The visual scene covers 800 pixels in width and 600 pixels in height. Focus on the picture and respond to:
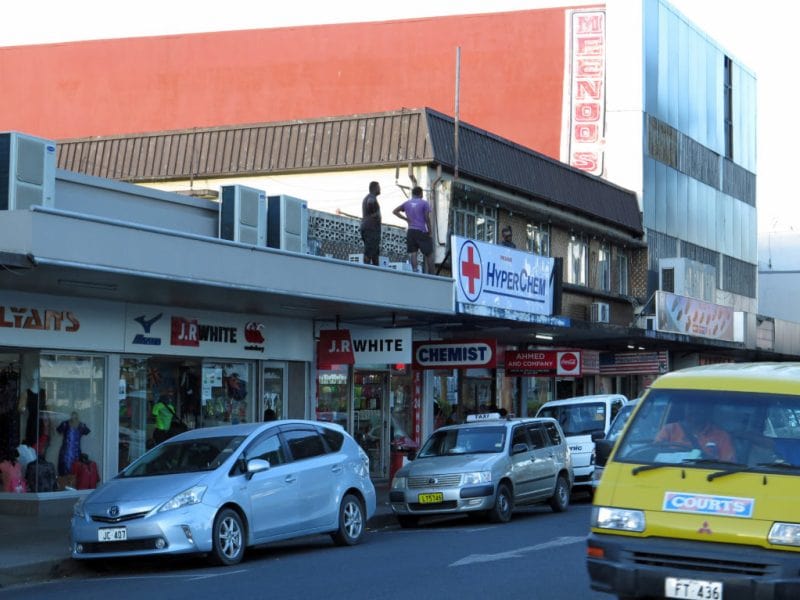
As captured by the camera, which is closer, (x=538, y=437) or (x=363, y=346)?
(x=538, y=437)

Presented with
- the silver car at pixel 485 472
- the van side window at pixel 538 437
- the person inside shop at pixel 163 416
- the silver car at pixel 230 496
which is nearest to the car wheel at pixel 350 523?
the silver car at pixel 230 496

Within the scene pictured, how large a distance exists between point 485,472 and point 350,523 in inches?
123

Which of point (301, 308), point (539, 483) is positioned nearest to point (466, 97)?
point (301, 308)

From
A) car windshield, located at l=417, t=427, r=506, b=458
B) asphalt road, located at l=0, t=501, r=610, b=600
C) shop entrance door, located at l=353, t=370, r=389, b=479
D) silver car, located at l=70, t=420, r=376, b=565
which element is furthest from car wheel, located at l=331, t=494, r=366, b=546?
shop entrance door, located at l=353, t=370, r=389, b=479

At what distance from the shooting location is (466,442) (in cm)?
2039

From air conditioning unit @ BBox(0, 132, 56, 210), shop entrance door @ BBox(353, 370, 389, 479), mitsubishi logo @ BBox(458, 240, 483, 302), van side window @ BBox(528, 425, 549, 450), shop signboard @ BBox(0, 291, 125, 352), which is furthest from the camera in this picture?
shop entrance door @ BBox(353, 370, 389, 479)

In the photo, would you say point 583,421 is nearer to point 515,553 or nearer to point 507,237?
point 507,237

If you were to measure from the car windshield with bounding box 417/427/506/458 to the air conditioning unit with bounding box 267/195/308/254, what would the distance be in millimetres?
4159

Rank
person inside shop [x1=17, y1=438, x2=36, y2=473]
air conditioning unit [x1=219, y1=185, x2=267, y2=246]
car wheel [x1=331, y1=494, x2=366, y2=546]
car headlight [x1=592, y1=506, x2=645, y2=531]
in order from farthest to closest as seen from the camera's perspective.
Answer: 1. air conditioning unit [x1=219, y1=185, x2=267, y2=246]
2. person inside shop [x1=17, y1=438, x2=36, y2=473]
3. car wheel [x1=331, y1=494, x2=366, y2=546]
4. car headlight [x1=592, y1=506, x2=645, y2=531]

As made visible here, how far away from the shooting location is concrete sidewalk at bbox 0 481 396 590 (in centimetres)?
1410

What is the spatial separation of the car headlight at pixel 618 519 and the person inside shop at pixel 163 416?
13918 mm

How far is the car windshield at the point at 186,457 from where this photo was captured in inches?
590

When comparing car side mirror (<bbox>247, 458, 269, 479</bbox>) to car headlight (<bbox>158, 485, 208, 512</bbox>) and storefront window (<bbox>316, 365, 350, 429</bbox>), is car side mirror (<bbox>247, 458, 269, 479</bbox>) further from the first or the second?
storefront window (<bbox>316, 365, 350, 429</bbox>)

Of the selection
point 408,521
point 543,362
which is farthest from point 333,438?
point 543,362
